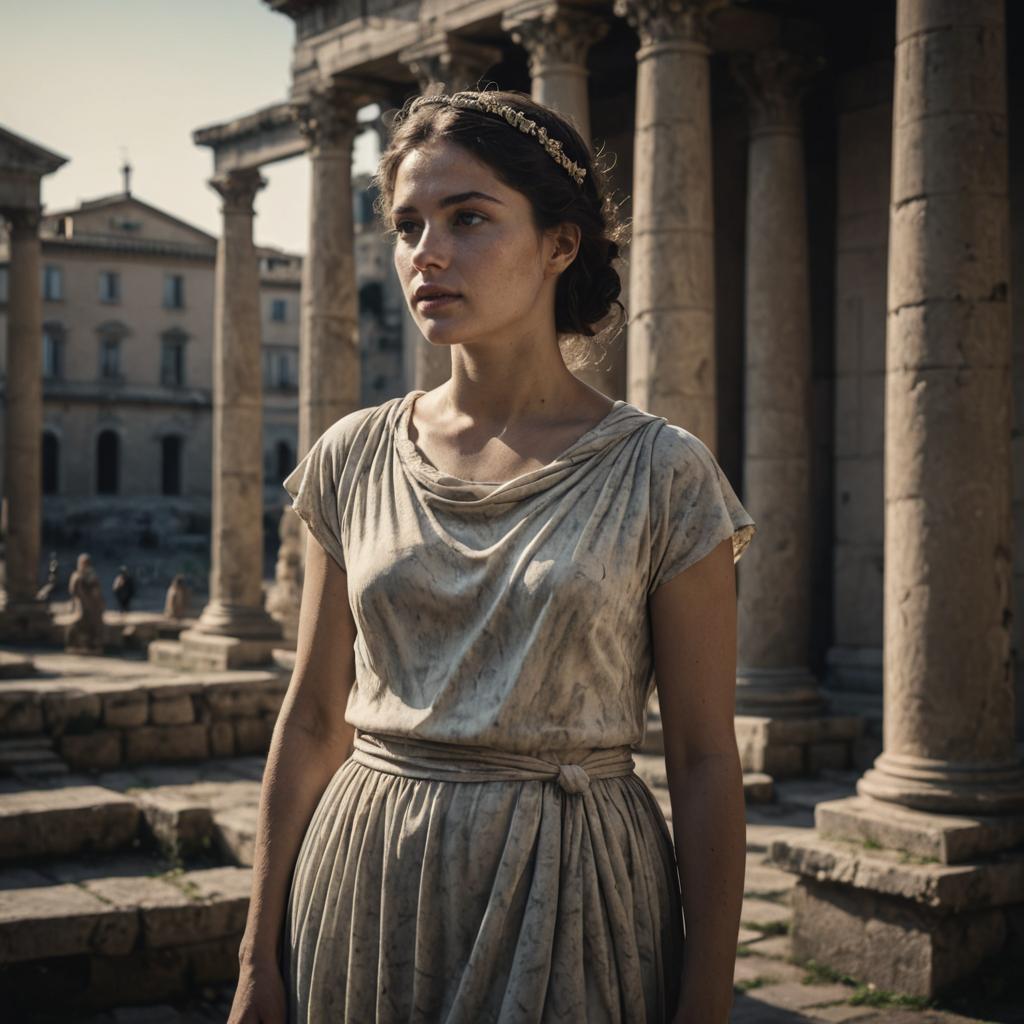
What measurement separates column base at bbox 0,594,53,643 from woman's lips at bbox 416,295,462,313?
74.8ft

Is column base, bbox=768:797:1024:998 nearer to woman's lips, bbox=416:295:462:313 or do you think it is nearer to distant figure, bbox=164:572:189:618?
woman's lips, bbox=416:295:462:313

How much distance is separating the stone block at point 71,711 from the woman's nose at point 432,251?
12167mm

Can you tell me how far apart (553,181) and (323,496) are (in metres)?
0.73

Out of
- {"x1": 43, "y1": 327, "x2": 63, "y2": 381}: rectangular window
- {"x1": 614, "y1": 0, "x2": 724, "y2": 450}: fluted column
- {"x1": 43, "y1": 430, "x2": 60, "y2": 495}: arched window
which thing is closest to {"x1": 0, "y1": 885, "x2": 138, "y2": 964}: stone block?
{"x1": 614, "y1": 0, "x2": 724, "y2": 450}: fluted column

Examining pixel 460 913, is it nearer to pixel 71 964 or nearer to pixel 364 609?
pixel 364 609

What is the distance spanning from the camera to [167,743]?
1459cm

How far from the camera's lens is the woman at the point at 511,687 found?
237 centimetres

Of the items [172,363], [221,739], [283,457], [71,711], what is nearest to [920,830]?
[71,711]

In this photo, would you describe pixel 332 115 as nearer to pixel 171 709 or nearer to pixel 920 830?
pixel 171 709

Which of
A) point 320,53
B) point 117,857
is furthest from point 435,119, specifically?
point 320,53

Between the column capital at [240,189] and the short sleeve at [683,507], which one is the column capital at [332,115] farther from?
the short sleeve at [683,507]

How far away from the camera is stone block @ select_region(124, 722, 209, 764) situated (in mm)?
14336

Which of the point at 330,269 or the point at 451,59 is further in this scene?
the point at 330,269

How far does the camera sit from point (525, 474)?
2.48 m
